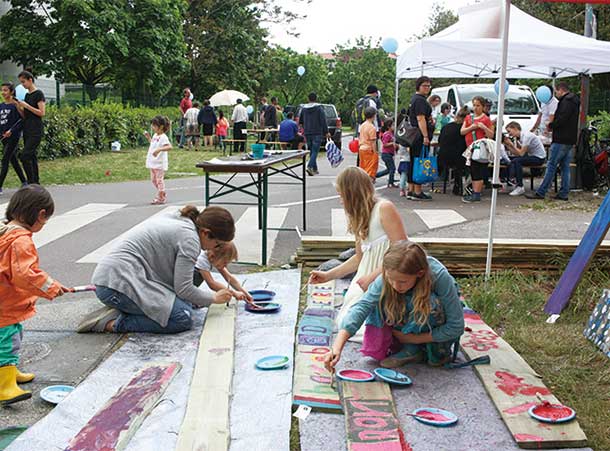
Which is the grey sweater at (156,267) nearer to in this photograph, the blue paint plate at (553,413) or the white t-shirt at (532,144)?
the blue paint plate at (553,413)

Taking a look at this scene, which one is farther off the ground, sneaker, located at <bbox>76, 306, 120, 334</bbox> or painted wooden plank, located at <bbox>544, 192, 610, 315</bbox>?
painted wooden plank, located at <bbox>544, 192, 610, 315</bbox>

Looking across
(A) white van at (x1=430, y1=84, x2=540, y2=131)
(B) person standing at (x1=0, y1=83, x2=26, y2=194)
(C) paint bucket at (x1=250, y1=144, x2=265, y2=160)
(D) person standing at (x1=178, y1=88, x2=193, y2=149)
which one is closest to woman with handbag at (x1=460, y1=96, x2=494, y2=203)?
(A) white van at (x1=430, y1=84, x2=540, y2=131)

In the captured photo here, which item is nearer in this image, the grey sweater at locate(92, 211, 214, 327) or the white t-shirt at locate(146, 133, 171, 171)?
the grey sweater at locate(92, 211, 214, 327)

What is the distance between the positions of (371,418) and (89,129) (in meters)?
18.5

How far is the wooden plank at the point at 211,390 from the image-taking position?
3.32 metres

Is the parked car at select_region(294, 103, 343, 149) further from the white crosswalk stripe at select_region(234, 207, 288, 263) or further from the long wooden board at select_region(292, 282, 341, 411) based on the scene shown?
the long wooden board at select_region(292, 282, 341, 411)

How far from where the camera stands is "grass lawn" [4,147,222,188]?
1437cm

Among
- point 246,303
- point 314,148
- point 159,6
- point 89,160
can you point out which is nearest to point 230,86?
point 159,6

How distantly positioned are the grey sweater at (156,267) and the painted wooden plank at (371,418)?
1505 mm

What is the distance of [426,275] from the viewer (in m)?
4.03

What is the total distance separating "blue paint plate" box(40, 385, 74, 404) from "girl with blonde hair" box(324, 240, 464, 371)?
157 centimetres

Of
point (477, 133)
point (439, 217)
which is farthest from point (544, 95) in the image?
point (439, 217)

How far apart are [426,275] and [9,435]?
2392 millimetres

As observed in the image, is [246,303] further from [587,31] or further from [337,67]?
[337,67]
